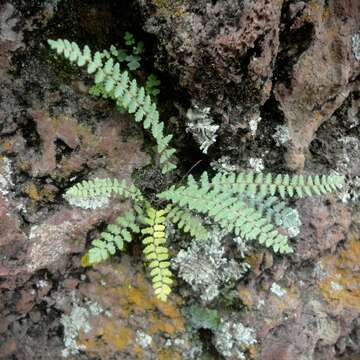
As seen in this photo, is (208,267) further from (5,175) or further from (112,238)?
(5,175)

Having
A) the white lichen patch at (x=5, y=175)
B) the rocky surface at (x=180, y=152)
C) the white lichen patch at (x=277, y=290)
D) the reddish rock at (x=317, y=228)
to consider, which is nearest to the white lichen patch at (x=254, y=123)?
the rocky surface at (x=180, y=152)

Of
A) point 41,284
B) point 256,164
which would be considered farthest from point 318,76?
point 41,284

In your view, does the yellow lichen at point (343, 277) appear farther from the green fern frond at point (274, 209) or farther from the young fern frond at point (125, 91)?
the young fern frond at point (125, 91)

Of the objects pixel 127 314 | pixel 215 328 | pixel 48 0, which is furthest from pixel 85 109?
pixel 215 328

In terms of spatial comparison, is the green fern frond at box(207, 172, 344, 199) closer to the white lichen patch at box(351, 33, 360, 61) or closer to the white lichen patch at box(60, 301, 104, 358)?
the white lichen patch at box(351, 33, 360, 61)

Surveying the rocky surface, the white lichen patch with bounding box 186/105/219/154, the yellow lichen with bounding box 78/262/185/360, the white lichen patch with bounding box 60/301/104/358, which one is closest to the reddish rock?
the rocky surface

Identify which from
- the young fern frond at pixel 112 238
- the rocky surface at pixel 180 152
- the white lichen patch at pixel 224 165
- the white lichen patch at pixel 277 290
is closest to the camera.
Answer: the young fern frond at pixel 112 238

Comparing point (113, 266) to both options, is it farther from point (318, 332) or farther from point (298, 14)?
point (298, 14)
